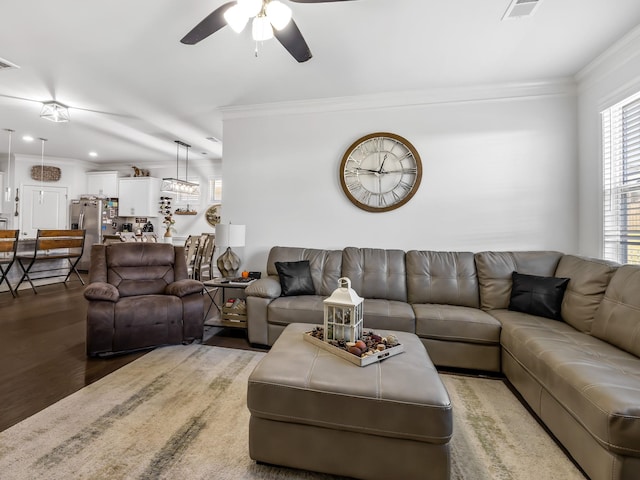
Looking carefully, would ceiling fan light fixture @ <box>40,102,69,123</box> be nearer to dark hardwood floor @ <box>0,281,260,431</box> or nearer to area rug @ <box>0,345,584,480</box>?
dark hardwood floor @ <box>0,281,260,431</box>

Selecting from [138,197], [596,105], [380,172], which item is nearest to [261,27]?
[380,172]

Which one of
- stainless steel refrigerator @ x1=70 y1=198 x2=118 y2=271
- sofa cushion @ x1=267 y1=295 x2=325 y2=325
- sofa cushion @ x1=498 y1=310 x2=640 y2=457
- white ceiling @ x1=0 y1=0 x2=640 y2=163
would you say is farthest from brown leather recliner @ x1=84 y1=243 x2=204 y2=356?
stainless steel refrigerator @ x1=70 y1=198 x2=118 y2=271

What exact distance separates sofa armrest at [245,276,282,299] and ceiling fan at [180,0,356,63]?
203 cm

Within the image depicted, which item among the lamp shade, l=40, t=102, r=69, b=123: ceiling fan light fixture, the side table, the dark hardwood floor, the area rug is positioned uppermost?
l=40, t=102, r=69, b=123: ceiling fan light fixture

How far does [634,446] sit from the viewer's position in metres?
1.20

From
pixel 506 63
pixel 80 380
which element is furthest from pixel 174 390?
pixel 506 63

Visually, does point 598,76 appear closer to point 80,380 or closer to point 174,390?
point 174,390

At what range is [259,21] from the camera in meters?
1.78

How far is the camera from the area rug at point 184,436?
144cm

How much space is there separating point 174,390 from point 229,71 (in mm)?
2936

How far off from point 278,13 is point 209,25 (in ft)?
1.64

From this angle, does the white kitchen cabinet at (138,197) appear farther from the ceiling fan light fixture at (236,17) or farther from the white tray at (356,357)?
the white tray at (356,357)

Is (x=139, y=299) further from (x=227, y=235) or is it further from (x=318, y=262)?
(x=318, y=262)

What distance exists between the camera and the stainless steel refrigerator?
22.5 feet
